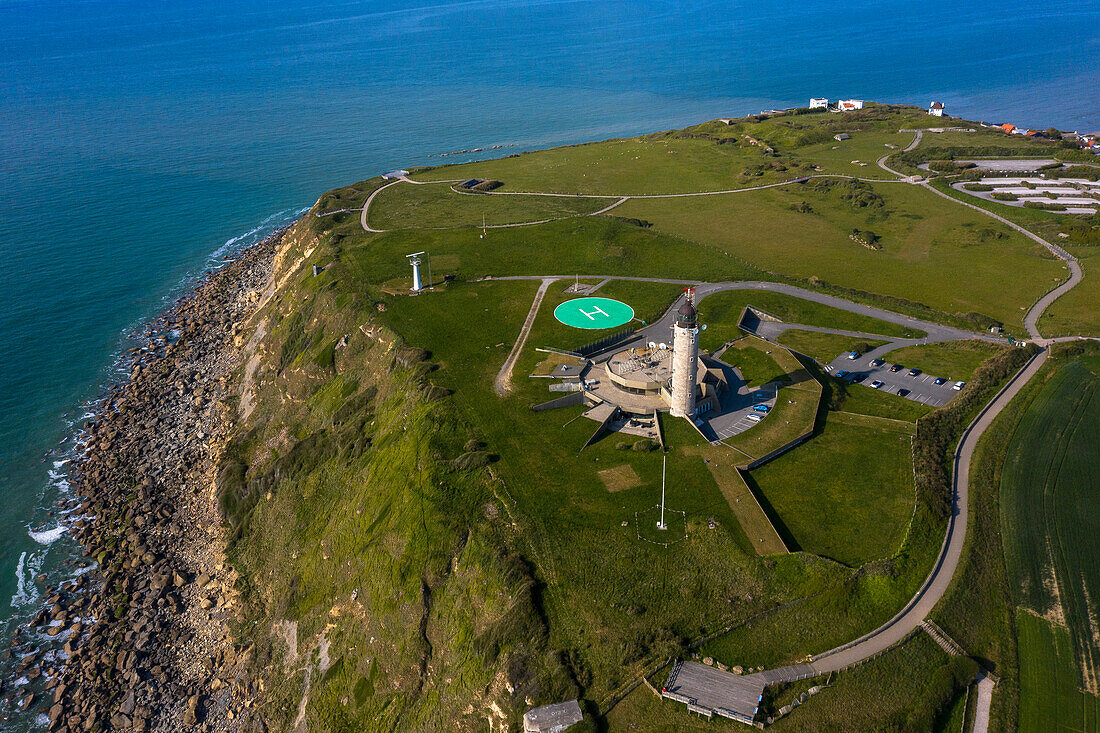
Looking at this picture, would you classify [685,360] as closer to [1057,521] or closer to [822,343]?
[822,343]

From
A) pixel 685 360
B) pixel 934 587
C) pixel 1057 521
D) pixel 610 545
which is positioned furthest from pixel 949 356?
pixel 610 545

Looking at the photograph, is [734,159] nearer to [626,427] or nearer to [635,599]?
[626,427]

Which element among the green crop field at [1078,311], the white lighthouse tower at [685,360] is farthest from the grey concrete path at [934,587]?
the green crop field at [1078,311]

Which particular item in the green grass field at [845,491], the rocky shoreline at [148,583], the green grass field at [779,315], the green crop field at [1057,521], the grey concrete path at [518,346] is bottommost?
the rocky shoreline at [148,583]

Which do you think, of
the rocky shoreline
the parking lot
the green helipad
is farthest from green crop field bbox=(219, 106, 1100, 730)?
the parking lot

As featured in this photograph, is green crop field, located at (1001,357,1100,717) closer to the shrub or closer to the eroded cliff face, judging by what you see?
the shrub

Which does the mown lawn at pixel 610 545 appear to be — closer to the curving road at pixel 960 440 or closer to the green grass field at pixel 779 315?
the curving road at pixel 960 440

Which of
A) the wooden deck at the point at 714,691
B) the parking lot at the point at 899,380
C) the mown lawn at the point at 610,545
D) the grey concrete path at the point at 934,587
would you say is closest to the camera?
the wooden deck at the point at 714,691
